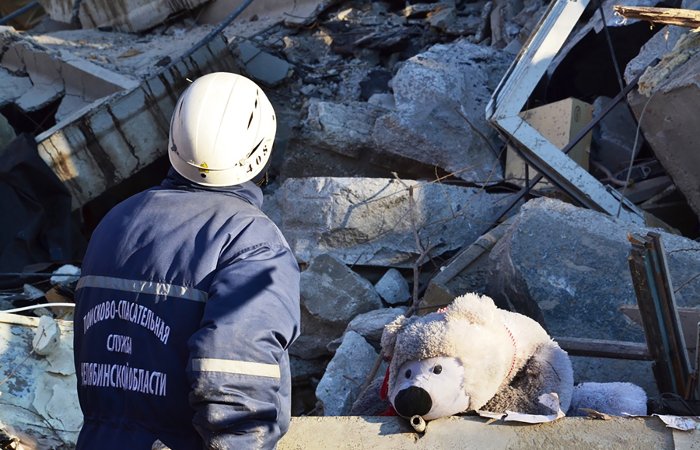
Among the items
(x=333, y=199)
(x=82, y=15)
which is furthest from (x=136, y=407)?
(x=82, y=15)

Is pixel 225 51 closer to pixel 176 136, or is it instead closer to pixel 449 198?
pixel 449 198

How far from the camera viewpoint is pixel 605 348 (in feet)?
9.37

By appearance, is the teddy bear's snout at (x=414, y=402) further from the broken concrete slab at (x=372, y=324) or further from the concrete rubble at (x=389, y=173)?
the broken concrete slab at (x=372, y=324)

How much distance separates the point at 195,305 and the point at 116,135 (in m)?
4.93

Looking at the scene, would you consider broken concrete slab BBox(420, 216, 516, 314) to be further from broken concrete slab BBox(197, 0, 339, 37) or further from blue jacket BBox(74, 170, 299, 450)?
broken concrete slab BBox(197, 0, 339, 37)

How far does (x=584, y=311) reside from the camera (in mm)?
3232

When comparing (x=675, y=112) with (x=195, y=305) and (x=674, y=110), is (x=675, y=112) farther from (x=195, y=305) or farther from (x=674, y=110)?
(x=195, y=305)

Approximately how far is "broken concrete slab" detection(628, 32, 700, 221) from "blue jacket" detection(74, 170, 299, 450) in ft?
8.38

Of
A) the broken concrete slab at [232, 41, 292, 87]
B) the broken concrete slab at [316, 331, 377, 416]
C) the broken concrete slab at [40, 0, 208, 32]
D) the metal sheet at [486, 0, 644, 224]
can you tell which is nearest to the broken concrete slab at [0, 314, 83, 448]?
the broken concrete slab at [316, 331, 377, 416]

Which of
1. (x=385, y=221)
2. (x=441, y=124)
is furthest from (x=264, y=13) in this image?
(x=385, y=221)

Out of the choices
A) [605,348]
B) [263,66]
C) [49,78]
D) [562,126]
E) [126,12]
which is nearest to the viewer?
[605,348]

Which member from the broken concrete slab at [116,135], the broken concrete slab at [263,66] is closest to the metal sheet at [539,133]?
the broken concrete slab at [263,66]

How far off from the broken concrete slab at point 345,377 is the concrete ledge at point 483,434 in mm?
1153

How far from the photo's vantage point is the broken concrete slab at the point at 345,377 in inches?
133
